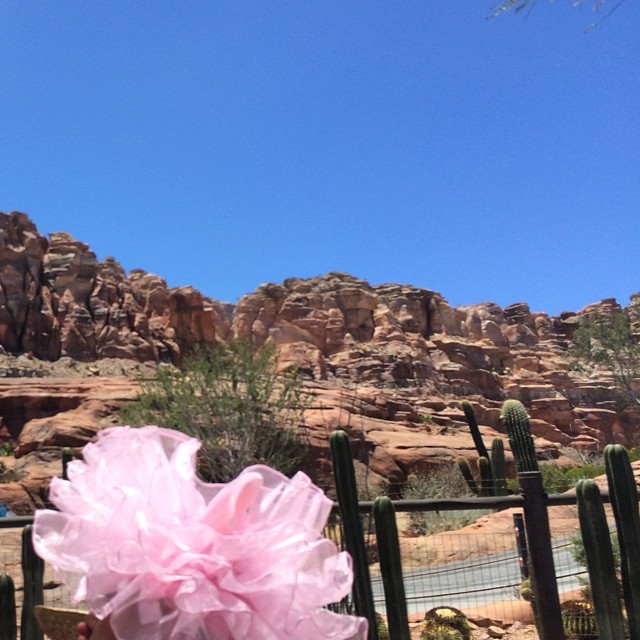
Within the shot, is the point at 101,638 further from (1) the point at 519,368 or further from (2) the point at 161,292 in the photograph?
(1) the point at 519,368

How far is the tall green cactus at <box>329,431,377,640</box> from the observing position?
460cm

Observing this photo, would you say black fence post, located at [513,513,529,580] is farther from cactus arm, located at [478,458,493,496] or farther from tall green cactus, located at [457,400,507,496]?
cactus arm, located at [478,458,493,496]

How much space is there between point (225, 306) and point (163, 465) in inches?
3878

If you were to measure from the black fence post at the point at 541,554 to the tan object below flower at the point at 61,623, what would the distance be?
188 inches

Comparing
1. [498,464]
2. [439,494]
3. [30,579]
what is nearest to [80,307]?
[439,494]

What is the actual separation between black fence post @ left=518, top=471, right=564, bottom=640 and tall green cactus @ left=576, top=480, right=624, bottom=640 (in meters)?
0.30

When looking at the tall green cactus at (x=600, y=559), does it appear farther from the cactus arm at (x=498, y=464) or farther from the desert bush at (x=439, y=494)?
the desert bush at (x=439, y=494)

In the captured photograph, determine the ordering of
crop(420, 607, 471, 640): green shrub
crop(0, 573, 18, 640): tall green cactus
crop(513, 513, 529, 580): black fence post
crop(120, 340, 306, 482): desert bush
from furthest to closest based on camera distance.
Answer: crop(120, 340, 306, 482): desert bush, crop(513, 513, 529, 580): black fence post, crop(420, 607, 471, 640): green shrub, crop(0, 573, 18, 640): tall green cactus

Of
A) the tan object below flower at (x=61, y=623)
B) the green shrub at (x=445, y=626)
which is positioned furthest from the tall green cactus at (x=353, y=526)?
the tan object below flower at (x=61, y=623)

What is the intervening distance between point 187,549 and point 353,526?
4.07 metres

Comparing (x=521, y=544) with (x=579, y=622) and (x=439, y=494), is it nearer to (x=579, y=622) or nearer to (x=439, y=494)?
(x=579, y=622)

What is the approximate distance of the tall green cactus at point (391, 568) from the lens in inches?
191

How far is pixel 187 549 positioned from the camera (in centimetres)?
93

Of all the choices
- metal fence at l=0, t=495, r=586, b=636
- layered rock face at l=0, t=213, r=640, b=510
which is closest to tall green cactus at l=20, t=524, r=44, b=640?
metal fence at l=0, t=495, r=586, b=636
